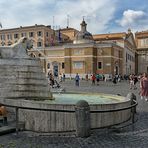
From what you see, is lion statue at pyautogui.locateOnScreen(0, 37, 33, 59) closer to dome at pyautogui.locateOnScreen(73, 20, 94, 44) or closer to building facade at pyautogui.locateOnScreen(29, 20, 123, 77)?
building facade at pyautogui.locateOnScreen(29, 20, 123, 77)

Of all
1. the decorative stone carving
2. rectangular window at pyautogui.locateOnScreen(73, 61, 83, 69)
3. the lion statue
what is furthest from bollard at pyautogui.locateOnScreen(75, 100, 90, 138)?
rectangular window at pyautogui.locateOnScreen(73, 61, 83, 69)

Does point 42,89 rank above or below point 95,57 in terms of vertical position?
below

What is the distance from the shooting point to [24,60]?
10188 mm

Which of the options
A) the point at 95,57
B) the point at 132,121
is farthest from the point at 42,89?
the point at 95,57

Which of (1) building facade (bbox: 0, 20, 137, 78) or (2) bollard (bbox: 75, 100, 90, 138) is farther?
(1) building facade (bbox: 0, 20, 137, 78)

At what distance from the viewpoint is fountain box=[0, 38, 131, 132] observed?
8.12m

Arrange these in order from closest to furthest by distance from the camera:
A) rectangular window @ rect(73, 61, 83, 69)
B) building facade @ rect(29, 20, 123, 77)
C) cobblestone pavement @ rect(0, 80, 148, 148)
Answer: cobblestone pavement @ rect(0, 80, 148, 148) < building facade @ rect(29, 20, 123, 77) < rectangular window @ rect(73, 61, 83, 69)

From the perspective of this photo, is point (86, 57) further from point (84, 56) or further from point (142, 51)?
point (142, 51)

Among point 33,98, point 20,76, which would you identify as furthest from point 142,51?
point 20,76

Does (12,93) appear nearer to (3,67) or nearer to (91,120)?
(3,67)

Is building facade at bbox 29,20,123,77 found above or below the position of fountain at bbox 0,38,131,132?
above

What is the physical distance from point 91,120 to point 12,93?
2738 millimetres

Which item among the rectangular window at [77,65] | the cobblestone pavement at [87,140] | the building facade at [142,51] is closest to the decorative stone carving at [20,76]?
the cobblestone pavement at [87,140]

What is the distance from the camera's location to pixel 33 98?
10000mm
